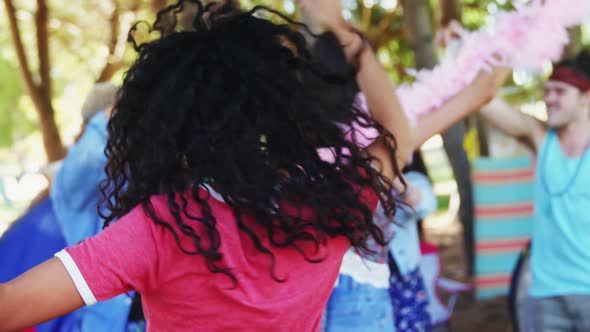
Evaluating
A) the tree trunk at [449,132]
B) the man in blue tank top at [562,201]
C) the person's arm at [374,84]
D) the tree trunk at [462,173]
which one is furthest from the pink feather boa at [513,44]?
the tree trunk at [462,173]

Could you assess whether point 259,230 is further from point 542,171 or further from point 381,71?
point 542,171

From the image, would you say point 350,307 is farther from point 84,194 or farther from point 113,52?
point 113,52

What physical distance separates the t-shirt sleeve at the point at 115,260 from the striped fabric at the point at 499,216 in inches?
175

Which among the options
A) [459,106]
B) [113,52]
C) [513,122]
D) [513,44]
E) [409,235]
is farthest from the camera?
[113,52]

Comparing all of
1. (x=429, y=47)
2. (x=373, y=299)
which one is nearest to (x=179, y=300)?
(x=373, y=299)

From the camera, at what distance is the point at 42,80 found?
9844 millimetres

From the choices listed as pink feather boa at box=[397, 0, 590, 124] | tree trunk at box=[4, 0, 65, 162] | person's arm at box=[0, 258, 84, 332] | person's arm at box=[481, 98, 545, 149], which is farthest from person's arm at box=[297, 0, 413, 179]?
tree trunk at box=[4, 0, 65, 162]

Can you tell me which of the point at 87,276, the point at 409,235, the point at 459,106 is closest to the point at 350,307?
the point at 409,235

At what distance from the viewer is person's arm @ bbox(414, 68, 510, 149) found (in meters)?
2.09

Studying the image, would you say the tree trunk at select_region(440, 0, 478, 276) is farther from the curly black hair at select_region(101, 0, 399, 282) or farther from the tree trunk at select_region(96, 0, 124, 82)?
the tree trunk at select_region(96, 0, 124, 82)

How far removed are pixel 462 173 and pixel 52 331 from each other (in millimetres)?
4369

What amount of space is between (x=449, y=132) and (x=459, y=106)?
14.0 feet

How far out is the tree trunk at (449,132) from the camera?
19.5 ft

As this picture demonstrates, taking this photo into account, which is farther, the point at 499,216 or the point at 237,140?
the point at 499,216
